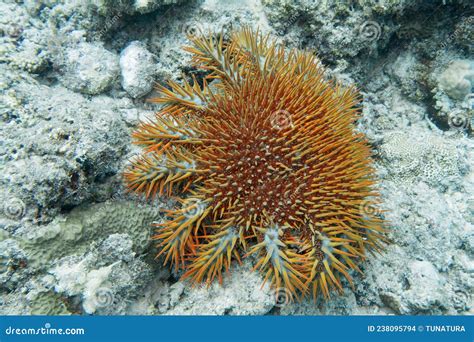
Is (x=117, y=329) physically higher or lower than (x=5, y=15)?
lower

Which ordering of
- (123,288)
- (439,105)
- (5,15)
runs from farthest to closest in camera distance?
(439,105) < (5,15) < (123,288)

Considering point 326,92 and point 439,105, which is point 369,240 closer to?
point 326,92

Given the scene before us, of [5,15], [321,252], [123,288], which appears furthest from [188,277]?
[5,15]
